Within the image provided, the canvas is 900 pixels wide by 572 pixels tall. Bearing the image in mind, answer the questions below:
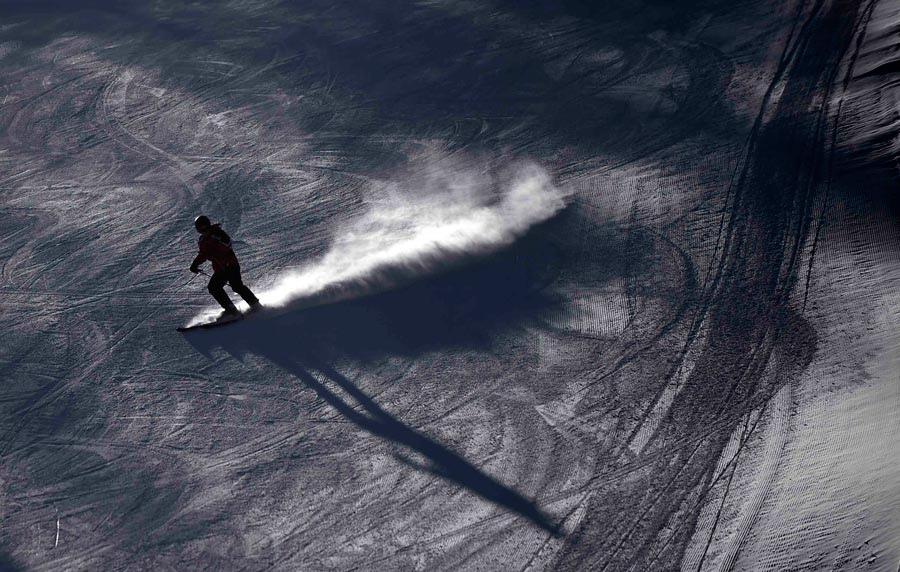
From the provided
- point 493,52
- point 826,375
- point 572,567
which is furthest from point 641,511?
point 493,52

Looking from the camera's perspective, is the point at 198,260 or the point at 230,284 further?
the point at 230,284

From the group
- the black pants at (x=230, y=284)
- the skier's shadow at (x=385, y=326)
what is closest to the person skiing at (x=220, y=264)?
the black pants at (x=230, y=284)

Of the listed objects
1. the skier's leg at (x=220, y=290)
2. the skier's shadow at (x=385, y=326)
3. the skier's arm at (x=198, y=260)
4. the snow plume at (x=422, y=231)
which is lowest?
the skier's shadow at (x=385, y=326)

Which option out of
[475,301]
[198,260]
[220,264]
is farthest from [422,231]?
[198,260]

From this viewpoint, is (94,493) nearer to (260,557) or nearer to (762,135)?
(260,557)

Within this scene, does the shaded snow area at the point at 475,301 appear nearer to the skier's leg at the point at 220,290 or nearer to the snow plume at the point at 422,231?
the snow plume at the point at 422,231

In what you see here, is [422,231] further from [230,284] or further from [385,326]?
[230,284]

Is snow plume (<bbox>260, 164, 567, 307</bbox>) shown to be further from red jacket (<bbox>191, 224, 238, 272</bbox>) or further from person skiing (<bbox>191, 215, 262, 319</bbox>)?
red jacket (<bbox>191, 224, 238, 272</bbox>)
